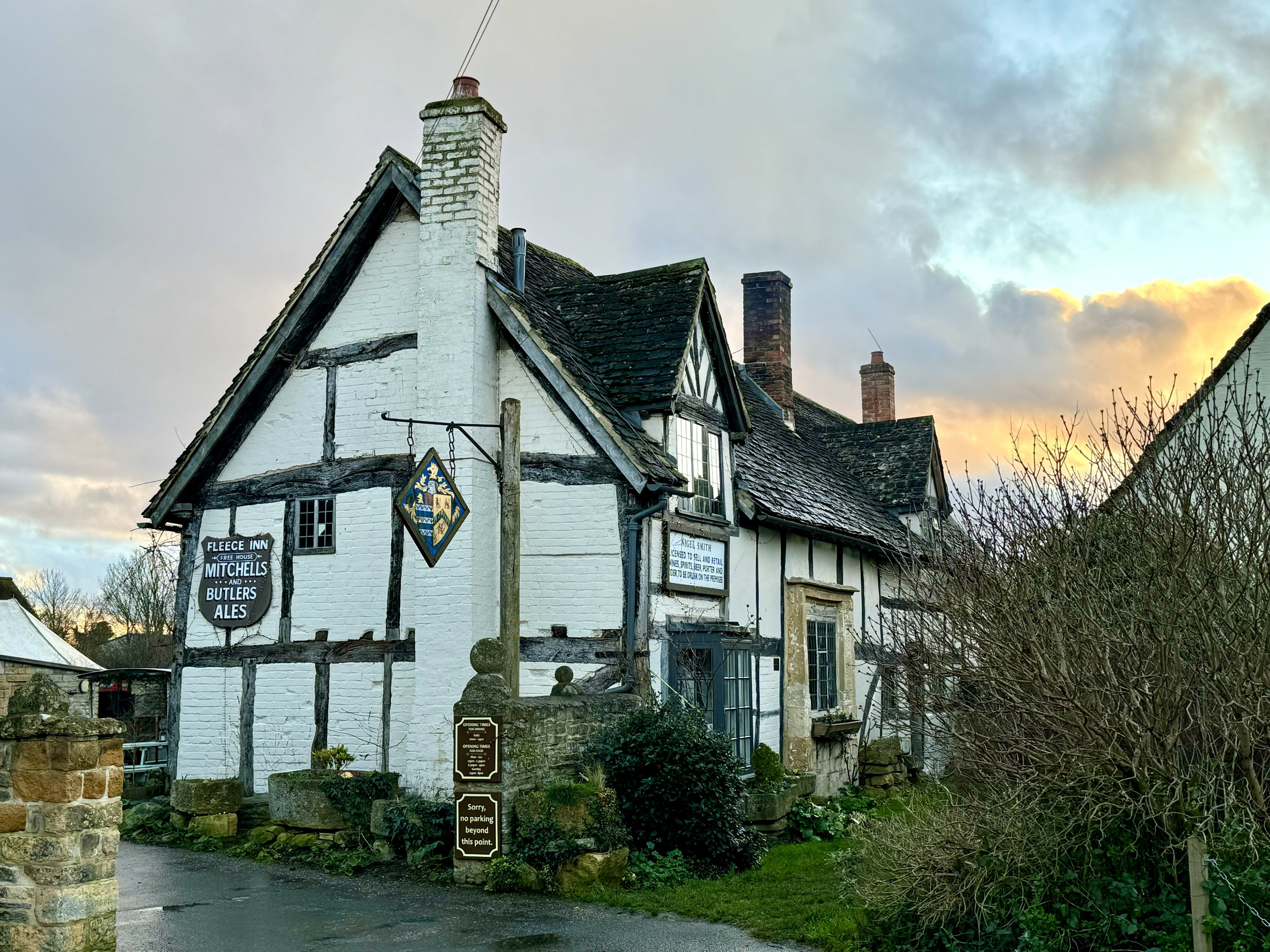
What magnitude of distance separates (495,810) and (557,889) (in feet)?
2.98

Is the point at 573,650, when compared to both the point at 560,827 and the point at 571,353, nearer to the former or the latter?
the point at 560,827

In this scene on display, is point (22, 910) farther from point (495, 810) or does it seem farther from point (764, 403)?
point (764, 403)

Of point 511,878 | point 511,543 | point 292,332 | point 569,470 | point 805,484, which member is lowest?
point 511,878

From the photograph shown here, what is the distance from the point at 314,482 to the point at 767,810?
22.3ft

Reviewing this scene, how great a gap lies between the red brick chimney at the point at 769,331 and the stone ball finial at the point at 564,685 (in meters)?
11.3

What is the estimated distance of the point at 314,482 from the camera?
48.8 ft

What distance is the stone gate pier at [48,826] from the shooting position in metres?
7.18

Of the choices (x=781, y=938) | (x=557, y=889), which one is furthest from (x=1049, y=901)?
(x=557, y=889)

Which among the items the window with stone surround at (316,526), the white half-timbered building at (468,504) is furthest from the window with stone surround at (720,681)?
the window with stone surround at (316,526)

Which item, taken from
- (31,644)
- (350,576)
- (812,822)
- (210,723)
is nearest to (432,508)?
(350,576)

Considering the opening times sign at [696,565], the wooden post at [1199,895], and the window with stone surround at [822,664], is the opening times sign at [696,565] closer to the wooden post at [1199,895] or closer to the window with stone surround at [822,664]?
the window with stone surround at [822,664]

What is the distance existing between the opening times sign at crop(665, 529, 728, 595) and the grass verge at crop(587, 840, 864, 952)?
10.6ft

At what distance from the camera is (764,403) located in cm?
2177

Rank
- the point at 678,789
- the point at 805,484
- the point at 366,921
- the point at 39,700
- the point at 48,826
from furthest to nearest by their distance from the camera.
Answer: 1. the point at 805,484
2. the point at 678,789
3. the point at 366,921
4. the point at 39,700
5. the point at 48,826
